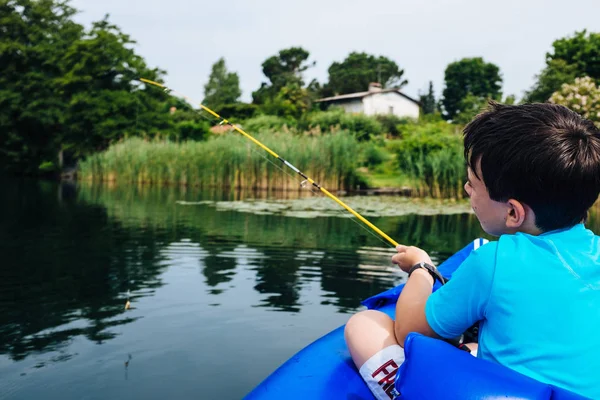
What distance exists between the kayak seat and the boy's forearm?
8cm

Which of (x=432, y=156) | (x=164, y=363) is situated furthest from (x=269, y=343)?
(x=432, y=156)

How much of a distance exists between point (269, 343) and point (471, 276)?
2.22 metres

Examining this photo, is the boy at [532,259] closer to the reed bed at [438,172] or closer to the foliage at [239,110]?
the reed bed at [438,172]

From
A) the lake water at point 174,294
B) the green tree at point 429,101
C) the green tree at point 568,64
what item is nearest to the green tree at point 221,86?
the green tree at point 429,101

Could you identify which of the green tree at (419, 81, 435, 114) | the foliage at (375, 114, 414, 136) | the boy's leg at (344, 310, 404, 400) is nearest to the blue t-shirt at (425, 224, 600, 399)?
the boy's leg at (344, 310, 404, 400)

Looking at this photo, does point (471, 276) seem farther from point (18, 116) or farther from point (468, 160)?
point (18, 116)

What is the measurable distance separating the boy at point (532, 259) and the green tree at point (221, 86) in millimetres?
49804

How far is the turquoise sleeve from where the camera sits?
4.37 feet

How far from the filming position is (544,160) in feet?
4.47

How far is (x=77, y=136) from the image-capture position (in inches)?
1150

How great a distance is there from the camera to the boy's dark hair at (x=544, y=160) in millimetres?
1363

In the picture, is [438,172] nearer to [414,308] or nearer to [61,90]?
[414,308]

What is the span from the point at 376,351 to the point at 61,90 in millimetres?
30781

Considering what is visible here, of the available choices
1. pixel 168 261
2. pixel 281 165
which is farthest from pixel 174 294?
pixel 281 165
